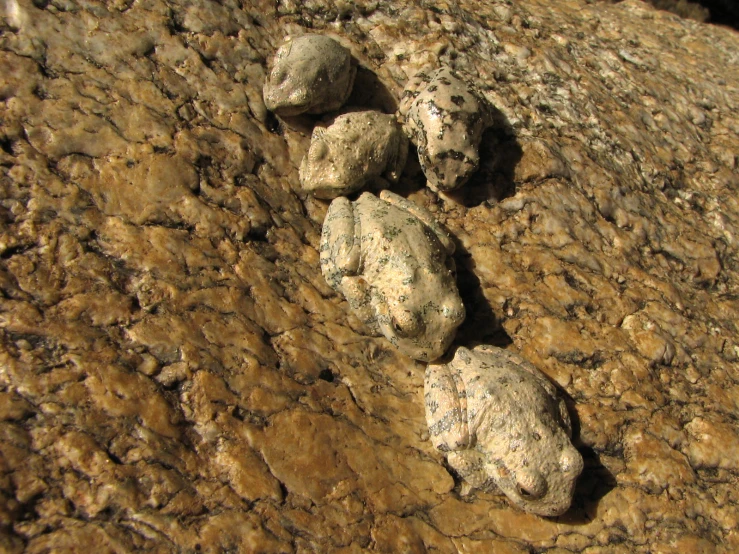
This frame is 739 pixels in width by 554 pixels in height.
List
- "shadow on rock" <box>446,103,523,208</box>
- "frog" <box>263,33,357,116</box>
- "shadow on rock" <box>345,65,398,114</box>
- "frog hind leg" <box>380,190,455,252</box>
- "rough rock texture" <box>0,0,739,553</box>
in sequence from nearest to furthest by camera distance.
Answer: "rough rock texture" <box>0,0,739,553</box>, "frog hind leg" <box>380,190,455,252</box>, "frog" <box>263,33,357,116</box>, "shadow on rock" <box>446,103,523,208</box>, "shadow on rock" <box>345,65,398,114</box>

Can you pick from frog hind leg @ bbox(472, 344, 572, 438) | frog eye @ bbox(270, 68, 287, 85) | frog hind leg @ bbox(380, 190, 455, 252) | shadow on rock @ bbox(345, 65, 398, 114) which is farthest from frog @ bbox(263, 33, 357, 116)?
frog hind leg @ bbox(472, 344, 572, 438)

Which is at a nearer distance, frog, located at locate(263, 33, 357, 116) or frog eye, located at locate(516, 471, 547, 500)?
frog eye, located at locate(516, 471, 547, 500)

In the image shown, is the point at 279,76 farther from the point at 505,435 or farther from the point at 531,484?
the point at 531,484

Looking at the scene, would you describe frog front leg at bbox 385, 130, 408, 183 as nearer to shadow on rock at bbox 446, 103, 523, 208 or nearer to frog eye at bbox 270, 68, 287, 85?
shadow on rock at bbox 446, 103, 523, 208

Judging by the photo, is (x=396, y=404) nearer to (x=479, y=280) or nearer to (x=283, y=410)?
(x=283, y=410)

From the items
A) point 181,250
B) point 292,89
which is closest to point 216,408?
point 181,250

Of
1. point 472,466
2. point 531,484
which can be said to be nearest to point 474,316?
point 472,466

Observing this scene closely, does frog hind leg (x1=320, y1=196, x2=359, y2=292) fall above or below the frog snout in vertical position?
above

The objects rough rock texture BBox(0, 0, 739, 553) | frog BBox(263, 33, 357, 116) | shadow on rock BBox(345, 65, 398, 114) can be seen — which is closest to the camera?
rough rock texture BBox(0, 0, 739, 553)
